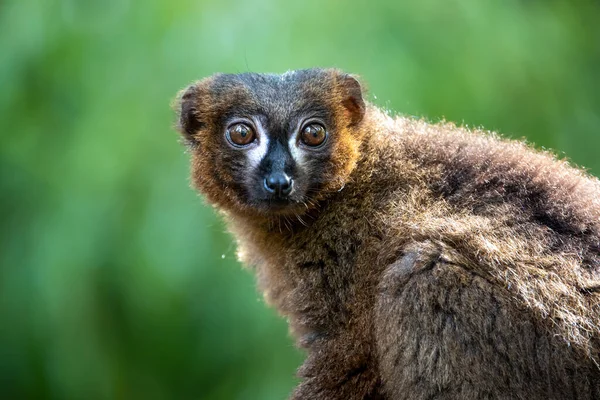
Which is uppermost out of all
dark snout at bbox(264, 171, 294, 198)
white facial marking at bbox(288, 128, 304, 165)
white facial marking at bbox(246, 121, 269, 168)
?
white facial marking at bbox(288, 128, 304, 165)

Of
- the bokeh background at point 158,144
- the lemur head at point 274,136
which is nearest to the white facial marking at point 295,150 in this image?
the lemur head at point 274,136

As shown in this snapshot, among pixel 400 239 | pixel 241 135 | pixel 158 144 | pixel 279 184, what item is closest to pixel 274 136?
pixel 241 135

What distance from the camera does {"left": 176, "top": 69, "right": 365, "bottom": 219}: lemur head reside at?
547 cm

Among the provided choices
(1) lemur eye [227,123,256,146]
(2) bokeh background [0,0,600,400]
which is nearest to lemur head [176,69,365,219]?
(1) lemur eye [227,123,256,146]

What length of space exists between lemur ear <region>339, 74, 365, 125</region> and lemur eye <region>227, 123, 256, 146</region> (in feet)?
2.46

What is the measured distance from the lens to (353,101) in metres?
5.91

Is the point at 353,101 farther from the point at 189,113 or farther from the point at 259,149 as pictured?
the point at 189,113

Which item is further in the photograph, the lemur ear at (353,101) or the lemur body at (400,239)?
the lemur ear at (353,101)

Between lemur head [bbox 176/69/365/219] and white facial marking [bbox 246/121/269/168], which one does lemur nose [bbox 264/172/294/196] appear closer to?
lemur head [bbox 176/69/365/219]

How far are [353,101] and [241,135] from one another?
85 cm

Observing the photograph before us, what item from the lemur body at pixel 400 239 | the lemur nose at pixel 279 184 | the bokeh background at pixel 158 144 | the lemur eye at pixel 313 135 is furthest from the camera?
the bokeh background at pixel 158 144

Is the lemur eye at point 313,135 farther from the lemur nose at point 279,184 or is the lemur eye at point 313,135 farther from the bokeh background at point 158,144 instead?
the bokeh background at point 158,144

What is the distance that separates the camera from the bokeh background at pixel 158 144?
7992mm

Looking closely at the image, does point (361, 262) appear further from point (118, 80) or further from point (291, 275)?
point (118, 80)
